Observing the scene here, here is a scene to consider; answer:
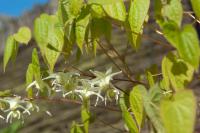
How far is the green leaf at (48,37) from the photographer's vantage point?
78 cm

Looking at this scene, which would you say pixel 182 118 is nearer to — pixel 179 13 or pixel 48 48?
pixel 179 13

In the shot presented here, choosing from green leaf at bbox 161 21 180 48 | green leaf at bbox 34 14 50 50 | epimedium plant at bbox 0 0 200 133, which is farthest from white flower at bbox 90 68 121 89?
green leaf at bbox 161 21 180 48

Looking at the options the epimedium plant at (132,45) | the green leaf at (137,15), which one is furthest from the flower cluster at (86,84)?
the green leaf at (137,15)

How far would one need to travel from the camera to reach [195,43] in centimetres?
59

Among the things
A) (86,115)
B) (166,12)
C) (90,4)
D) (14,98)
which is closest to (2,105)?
(14,98)

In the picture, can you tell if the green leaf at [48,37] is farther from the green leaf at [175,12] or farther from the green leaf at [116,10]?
the green leaf at [175,12]

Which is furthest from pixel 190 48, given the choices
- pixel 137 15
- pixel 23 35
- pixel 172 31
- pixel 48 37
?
pixel 23 35

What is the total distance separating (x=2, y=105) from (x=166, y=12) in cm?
41

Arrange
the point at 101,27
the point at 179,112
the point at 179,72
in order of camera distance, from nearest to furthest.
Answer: the point at 179,112, the point at 179,72, the point at 101,27

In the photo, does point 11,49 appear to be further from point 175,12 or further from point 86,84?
point 175,12

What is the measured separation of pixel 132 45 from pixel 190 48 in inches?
9.1

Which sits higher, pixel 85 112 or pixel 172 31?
pixel 172 31

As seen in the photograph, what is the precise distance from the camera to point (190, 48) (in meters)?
0.59

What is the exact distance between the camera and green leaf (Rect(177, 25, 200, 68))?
59cm
